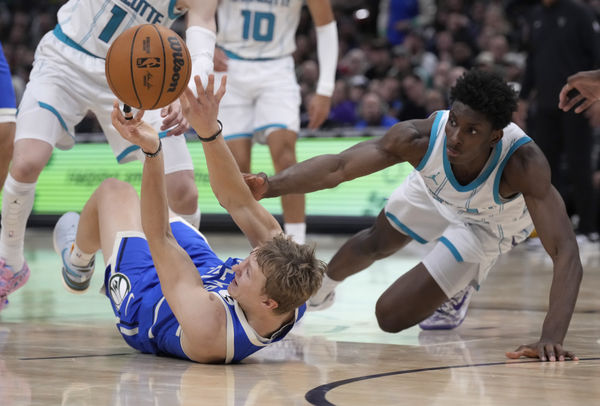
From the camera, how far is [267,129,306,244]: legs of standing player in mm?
5953

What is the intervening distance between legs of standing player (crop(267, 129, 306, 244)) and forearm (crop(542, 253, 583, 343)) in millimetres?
2400

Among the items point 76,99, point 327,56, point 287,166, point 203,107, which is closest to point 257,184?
point 203,107

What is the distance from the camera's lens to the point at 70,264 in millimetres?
4605

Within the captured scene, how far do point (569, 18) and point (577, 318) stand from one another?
15.4ft

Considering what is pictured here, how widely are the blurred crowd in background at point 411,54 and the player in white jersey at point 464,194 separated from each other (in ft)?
14.4

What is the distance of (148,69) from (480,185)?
5.07 ft

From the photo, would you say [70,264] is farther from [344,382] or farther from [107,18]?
[344,382]

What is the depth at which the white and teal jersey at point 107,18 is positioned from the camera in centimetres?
470

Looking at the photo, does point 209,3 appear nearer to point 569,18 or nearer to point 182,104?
point 182,104

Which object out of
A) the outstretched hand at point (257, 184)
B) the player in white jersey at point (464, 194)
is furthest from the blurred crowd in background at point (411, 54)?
the outstretched hand at point (257, 184)

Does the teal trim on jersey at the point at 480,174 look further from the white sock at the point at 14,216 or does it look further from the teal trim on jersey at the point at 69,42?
the white sock at the point at 14,216

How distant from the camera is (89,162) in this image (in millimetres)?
11305

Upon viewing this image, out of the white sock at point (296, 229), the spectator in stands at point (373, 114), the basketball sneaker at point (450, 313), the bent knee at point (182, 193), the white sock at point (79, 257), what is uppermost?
the bent knee at point (182, 193)

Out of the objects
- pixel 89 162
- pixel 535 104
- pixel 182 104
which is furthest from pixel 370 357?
pixel 89 162
